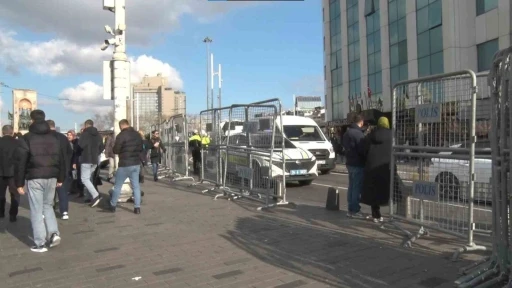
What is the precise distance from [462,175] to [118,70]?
24.6 feet

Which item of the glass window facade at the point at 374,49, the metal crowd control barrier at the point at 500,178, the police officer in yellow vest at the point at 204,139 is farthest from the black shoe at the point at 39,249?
the glass window facade at the point at 374,49

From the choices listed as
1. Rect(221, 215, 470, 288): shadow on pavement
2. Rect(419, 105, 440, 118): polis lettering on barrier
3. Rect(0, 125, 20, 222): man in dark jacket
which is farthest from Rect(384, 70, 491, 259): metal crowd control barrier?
Rect(0, 125, 20, 222): man in dark jacket

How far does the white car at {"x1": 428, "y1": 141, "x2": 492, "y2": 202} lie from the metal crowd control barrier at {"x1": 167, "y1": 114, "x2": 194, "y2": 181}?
10429 mm

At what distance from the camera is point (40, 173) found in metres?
6.11

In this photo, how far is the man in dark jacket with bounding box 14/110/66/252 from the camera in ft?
19.9

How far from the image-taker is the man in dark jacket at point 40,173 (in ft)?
19.9

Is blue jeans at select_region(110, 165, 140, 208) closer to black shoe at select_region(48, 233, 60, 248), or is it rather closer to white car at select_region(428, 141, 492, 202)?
black shoe at select_region(48, 233, 60, 248)

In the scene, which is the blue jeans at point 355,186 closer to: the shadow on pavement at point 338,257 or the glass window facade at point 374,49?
the shadow on pavement at point 338,257

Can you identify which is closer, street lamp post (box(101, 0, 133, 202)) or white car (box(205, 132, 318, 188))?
white car (box(205, 132, 318, 188))

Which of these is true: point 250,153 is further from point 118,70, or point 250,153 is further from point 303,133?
point 303,133

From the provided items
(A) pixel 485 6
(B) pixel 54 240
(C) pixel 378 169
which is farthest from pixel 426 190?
(A) pixel 485 6

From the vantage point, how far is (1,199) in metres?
8.52

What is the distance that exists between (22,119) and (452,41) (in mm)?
38748

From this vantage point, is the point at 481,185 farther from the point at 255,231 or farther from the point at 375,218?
the point at 255,231
